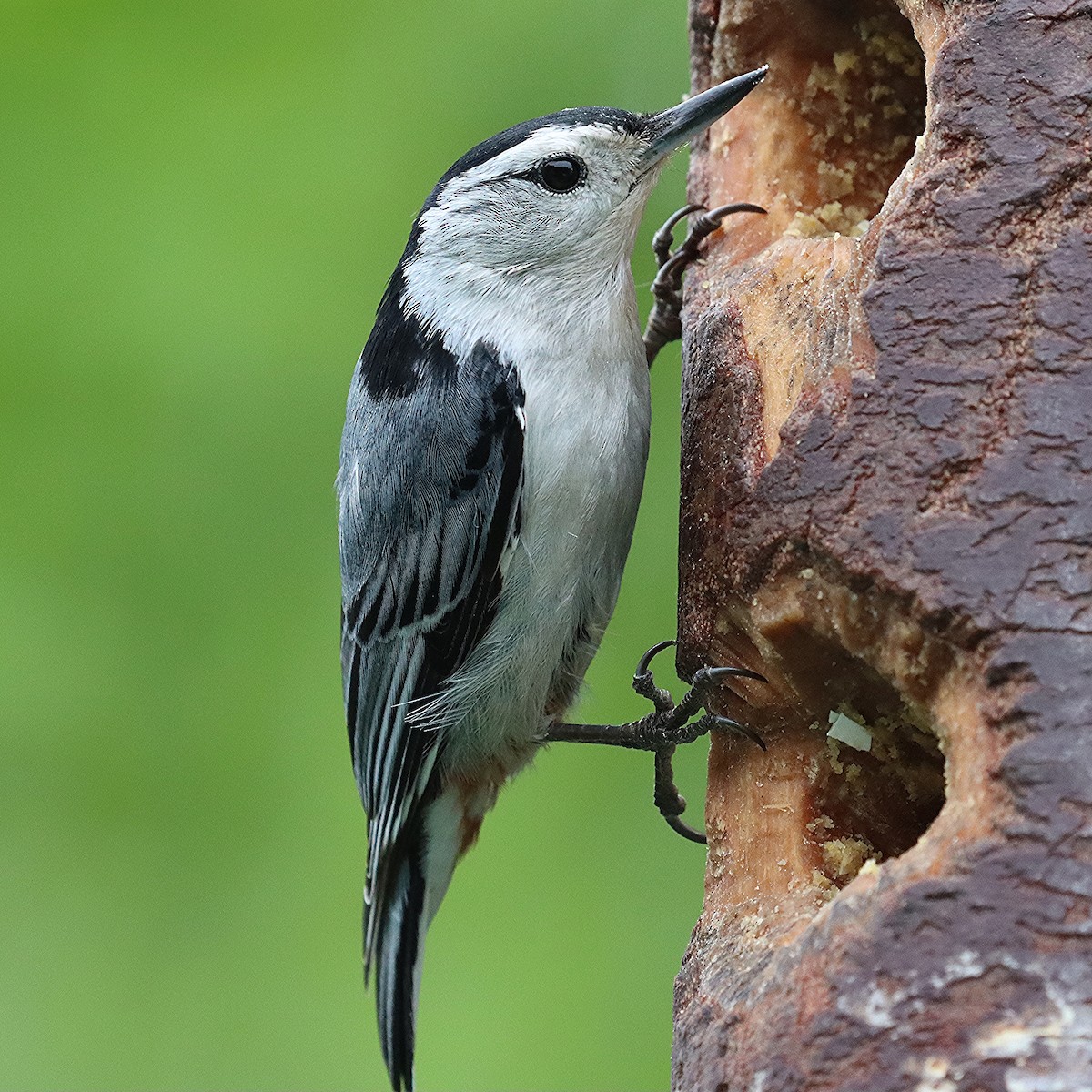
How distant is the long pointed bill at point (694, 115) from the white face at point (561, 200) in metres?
0.04

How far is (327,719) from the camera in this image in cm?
398

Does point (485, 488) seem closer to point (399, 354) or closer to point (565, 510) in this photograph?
point (565, 510)

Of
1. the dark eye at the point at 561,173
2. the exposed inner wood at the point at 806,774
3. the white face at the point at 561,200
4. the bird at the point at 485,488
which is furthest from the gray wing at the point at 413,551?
the exposed inner wood at the point at 806,774

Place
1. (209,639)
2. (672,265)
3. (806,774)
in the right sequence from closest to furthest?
(806,774), (672,265), (209,639)

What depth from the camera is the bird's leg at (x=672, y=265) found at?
9.40ft

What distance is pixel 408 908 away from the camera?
3.20 m

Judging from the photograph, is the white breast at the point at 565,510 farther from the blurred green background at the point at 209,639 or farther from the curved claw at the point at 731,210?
the blurred green background at the point at 209,639

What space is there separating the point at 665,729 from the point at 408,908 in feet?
2.24

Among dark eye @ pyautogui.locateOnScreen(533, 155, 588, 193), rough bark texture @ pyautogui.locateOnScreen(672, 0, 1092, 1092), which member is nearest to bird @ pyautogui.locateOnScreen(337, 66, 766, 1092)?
dark eye @ pyautogui.locateOnScreen(533, 155, 588, 193)

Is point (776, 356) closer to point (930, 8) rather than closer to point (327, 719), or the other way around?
point (930, 8)

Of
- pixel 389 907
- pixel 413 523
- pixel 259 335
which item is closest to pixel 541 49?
pixel 259 335

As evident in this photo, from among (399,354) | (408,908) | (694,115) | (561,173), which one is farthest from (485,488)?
(408,908)

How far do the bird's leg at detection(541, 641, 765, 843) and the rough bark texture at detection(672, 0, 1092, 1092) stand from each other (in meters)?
0.04

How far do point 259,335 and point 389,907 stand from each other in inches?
57.9
